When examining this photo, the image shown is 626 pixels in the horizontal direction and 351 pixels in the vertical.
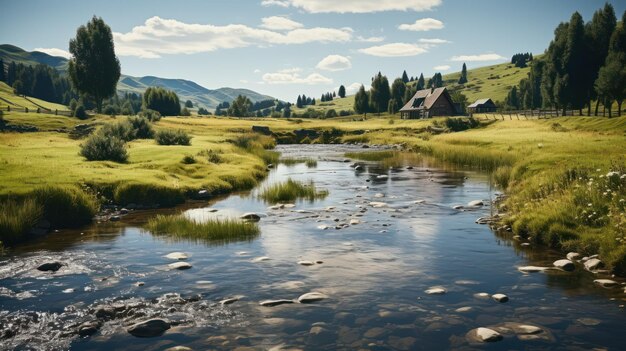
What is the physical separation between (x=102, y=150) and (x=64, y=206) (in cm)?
1447

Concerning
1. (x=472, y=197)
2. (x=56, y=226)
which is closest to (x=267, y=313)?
(x=56, y=226)

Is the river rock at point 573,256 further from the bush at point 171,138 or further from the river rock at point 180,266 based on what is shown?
the bush at point 171,138

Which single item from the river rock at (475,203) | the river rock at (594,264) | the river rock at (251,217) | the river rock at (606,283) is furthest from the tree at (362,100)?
the river rock at (606,283)

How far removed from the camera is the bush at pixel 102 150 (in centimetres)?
3306

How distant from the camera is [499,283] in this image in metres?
12.2

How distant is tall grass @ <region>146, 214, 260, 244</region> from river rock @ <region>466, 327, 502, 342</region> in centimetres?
980

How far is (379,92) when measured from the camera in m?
152

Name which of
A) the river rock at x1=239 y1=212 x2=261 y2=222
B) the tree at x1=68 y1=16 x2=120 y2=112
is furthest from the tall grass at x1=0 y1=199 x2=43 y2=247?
the tree at x1=68 y1=16 x2=120 y2=112

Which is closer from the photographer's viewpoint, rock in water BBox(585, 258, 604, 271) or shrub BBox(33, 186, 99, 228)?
rock in water BBox(585, 258, 604, 271)

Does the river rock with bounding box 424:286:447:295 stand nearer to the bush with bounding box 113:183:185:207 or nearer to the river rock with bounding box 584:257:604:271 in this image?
the river rock with bounding box 584:257:604:271

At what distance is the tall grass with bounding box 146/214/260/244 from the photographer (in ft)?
57.3

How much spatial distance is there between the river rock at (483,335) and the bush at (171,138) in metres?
43.8

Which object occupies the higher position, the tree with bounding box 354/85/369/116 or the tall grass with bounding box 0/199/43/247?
the tree with bounding box 354/85/369/116

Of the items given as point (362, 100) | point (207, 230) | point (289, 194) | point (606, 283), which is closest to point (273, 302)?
point (207, 230)
